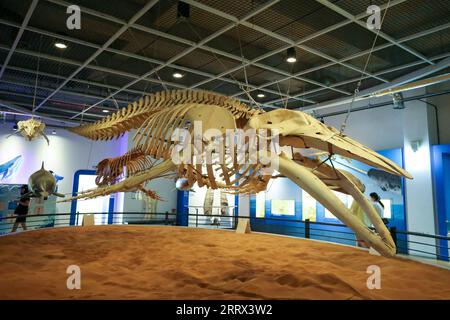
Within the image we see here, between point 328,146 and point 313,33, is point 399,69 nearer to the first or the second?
point 313,33

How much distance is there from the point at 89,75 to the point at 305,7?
6.05 metres

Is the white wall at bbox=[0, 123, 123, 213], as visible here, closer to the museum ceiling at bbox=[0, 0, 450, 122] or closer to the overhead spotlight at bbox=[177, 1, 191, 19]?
the museum ceiling at bbox=[0, 0, 450, 122]

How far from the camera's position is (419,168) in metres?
7.80

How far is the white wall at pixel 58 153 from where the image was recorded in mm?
11383

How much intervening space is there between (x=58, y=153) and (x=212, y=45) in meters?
8.70

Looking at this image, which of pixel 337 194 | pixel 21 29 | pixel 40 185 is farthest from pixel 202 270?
pixel 337 194

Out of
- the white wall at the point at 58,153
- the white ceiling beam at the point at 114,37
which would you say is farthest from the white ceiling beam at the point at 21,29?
the white wall at the point at 58,153

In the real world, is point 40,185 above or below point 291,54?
below

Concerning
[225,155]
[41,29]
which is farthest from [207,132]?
[41,29]

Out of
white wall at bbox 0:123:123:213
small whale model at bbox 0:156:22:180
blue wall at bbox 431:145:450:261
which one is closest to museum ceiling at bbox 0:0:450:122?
blue wall at bbox 431:145:450:261

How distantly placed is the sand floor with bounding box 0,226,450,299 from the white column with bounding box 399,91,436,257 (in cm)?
425

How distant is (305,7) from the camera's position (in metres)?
5.30

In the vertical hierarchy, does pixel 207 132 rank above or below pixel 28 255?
above

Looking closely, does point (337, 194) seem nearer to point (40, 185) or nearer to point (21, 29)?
point (40, 185)
